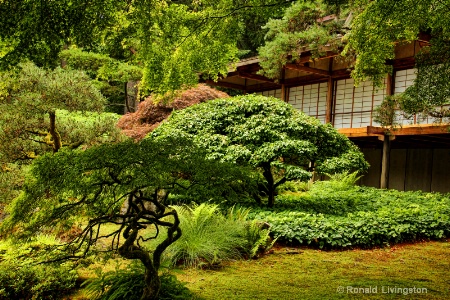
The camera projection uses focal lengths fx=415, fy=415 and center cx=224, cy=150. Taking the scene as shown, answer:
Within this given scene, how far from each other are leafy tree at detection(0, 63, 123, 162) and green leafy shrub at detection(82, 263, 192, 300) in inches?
173

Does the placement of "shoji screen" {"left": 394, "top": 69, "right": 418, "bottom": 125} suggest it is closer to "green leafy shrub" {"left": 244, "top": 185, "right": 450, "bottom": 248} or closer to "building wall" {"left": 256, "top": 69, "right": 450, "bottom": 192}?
"building wall" {"left": 256, "top": 69, "right": 450, "bottom": 192}

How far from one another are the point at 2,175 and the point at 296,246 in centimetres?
484

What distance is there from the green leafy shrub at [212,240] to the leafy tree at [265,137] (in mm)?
1721

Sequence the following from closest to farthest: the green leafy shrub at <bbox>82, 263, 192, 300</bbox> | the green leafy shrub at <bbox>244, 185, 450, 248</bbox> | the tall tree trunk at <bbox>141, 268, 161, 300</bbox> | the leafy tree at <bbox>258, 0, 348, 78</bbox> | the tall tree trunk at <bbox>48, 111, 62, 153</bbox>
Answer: the tall tree trunk at <bbox>141, 268, 161, 300</bbox> → the green leafy shrub at <bbox>82, 263, 192, 300</bbox> → the green leafy shrub at <bbox>244, 185, 450, 248</bbox> → the tall tree trunk at <bbox>48, 111, 62, 153</bbox> → the leafy tree at <bbox>258, 0, 348, 78</bbox>

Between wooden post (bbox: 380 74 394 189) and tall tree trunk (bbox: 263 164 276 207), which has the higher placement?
wooden post (bbox: 380 74 394 189)

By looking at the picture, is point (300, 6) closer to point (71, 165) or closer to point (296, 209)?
point (296, 209)

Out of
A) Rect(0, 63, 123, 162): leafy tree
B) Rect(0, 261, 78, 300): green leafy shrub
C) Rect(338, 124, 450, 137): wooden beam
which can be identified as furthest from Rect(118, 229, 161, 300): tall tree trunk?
Rect(338, 124, 450, 137): wooden beam

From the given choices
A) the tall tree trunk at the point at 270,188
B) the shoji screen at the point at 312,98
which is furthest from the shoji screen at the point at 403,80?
the tall tree trunk at the point at 270,188

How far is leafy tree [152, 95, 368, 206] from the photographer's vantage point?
8016 millimetres

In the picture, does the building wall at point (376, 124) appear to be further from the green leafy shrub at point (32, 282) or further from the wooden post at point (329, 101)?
the green leafy shrub at point (32, 282)

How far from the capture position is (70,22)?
4094 millimetres

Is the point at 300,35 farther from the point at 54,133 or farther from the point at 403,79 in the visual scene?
the point at 54,133

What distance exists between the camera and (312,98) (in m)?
16.3

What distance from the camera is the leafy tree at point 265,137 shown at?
8016 millimetres
